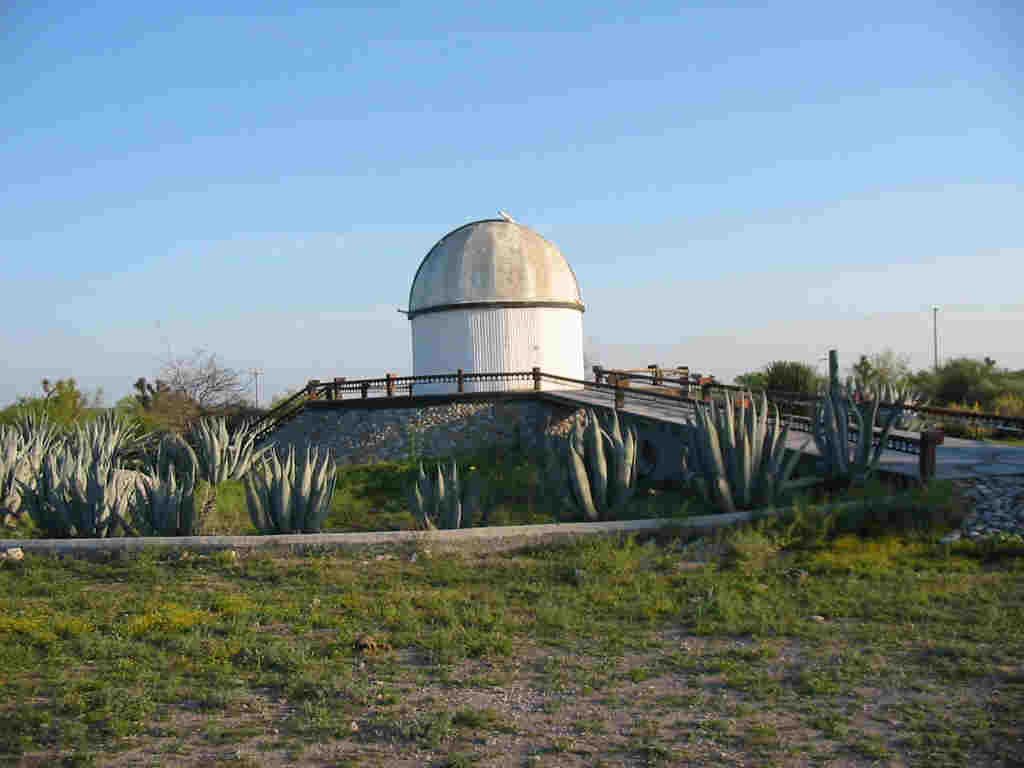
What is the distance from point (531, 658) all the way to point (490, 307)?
783 inches

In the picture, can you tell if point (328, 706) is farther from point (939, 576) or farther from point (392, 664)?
point (939, 576)

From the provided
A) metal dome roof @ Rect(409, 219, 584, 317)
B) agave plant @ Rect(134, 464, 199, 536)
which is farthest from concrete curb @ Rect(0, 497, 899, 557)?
metal dome roof @ Rect(409, 219, 584, 317)

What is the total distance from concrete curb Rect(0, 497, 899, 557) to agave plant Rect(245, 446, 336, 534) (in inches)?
45.7

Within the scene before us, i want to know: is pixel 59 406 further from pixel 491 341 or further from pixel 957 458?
pixel 957 458

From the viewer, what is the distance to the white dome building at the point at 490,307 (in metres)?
25.0

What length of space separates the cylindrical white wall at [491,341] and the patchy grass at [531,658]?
17.1 meters

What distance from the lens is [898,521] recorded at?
8234 mm

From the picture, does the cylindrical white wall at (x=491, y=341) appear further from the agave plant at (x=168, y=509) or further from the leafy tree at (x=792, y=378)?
the agave plant at (x=168, y=509)

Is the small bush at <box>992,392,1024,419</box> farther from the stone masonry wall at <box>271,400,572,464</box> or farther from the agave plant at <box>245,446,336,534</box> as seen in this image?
the agave plant at <box>245,446,336,534</box>

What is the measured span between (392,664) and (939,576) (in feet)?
14.3

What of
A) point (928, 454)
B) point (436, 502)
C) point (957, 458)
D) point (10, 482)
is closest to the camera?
point (928, 454)

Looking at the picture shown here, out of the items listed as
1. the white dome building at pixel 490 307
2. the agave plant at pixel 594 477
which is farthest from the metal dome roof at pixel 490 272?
the agave plant at pixel 594 477

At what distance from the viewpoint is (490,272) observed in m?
25.0

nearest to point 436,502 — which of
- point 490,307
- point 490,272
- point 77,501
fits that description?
point 77,501
